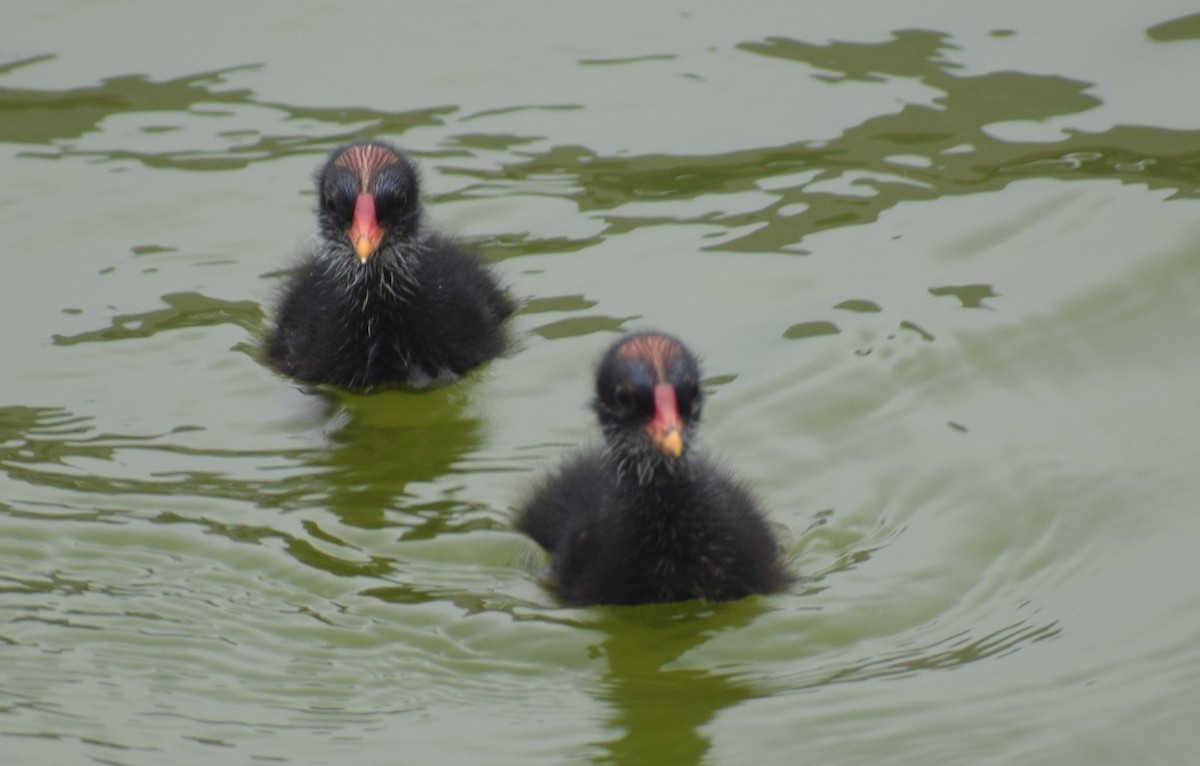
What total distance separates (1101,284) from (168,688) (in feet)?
15.9

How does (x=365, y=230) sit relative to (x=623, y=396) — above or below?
above

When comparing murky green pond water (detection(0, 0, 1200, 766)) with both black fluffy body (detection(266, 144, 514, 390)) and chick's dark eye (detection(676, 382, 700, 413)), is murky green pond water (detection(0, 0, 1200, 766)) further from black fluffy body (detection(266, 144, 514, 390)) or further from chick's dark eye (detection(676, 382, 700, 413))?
chick's dark eye (detection(676, 382, 700, 413))

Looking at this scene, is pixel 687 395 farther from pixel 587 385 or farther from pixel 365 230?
pixel 365 230

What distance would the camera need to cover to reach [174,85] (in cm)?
1148

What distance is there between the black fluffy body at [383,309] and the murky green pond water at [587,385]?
152 millimetres

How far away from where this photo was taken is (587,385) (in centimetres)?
833

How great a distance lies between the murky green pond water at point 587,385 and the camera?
6.03 m

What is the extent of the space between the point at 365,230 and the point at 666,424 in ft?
7.84

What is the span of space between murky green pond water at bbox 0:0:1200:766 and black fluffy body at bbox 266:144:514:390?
6.0 inches

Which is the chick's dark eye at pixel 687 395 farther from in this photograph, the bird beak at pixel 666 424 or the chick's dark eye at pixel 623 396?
the chick's dark eye at pixel 623 396

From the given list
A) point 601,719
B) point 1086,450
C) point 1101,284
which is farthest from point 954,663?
point 1101,284

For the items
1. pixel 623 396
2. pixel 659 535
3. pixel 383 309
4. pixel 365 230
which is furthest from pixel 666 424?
pixel 383 309

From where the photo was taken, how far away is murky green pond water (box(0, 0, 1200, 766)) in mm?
6031

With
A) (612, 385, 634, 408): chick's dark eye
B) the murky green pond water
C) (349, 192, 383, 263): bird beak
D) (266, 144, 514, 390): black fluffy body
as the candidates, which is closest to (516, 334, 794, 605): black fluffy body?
(612, 385, 634, 408): chick's dark eye
